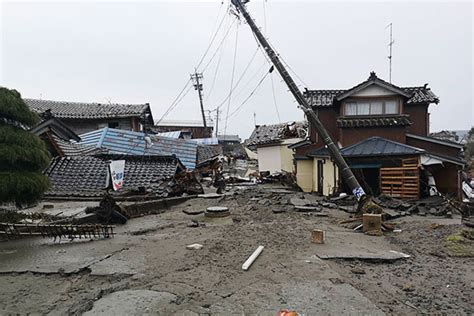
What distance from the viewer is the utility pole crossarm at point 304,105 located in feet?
43.6

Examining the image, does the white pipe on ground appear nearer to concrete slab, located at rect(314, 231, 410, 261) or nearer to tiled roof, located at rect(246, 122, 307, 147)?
concrete slab, located at rect(314, 231, 410, 261)

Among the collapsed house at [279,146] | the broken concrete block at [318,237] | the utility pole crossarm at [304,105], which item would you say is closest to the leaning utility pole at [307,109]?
the utility pole crossarm at [304,105]

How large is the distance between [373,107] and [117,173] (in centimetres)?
1370

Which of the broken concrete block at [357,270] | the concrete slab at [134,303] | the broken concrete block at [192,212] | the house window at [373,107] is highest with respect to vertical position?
the house window at [373,107]

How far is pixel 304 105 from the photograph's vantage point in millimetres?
14281

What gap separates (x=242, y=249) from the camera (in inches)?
250

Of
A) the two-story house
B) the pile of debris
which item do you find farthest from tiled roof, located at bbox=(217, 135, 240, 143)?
the pile of debris

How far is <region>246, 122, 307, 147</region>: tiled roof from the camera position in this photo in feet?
86.2

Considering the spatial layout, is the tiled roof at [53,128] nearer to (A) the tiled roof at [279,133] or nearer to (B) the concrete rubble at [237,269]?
(B) the concrete rubble at [237,269]

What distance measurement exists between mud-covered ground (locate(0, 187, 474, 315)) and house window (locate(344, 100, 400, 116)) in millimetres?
11260

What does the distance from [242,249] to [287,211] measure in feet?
18.4

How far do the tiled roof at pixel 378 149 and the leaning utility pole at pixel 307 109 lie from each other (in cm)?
189

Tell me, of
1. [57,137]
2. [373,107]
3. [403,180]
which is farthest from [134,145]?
[403,180]

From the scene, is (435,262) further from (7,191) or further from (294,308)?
(7,191)
